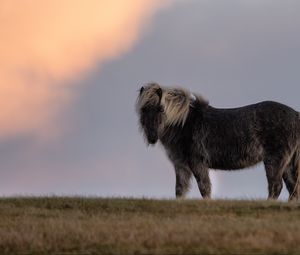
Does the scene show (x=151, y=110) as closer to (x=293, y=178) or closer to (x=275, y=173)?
(x=275, y=173)

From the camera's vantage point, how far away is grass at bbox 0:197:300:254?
13844 millimetres

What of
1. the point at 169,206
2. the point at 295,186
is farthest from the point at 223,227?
the point at 295,186

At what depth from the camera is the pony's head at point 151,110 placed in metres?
21.3

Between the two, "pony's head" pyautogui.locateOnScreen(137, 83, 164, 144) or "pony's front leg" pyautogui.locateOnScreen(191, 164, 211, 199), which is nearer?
"pony's front leg" pyautogui.locateOnScreen(191, 164, 211, 199)

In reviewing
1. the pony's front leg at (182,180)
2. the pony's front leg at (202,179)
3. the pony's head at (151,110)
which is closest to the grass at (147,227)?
the pony's front leg at (202,179)

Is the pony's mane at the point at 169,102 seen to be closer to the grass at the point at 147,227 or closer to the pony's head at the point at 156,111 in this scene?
the pony's head at the point at 156,111

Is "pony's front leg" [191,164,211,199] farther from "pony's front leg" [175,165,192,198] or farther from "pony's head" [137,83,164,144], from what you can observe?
"pony's head" [137,83,164,144]

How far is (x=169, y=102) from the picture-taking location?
21703 mm

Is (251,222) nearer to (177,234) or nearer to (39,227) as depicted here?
(177,234)

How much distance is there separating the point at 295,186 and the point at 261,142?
5.92 ft

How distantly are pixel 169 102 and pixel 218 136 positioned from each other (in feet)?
5.56

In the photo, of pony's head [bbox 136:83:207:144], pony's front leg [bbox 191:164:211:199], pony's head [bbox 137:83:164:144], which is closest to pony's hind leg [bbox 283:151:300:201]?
pony's front leg [bbox 191:164:211:199]

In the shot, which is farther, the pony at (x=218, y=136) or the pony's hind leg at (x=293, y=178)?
the pony's hind leg at (x=293, y=178)

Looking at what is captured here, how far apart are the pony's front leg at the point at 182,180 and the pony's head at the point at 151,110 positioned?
3.63 ft
